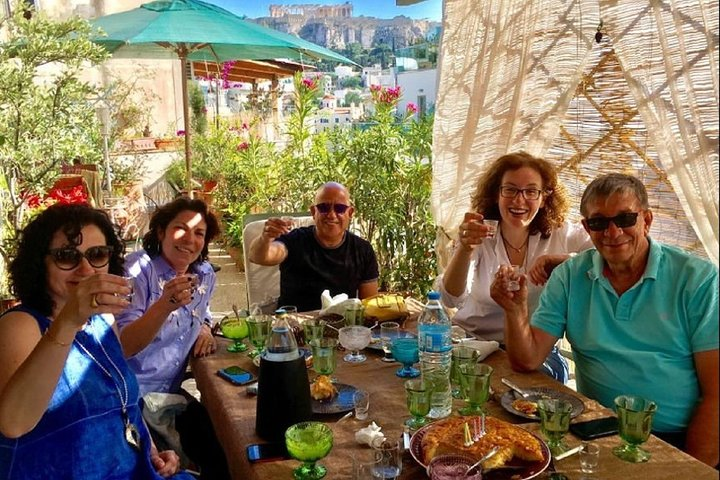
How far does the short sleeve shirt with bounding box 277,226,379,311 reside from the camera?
10.3 ft

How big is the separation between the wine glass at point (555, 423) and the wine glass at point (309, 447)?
21.7 inches

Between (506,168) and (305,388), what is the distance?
1.62 metres

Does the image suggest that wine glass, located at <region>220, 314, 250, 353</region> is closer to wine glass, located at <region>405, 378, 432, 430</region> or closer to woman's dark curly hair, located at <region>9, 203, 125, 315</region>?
woman's dark curly hair, located at <region>9, 203, 125, 315</region>

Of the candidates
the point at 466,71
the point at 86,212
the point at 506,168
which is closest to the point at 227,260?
the point at 466,71

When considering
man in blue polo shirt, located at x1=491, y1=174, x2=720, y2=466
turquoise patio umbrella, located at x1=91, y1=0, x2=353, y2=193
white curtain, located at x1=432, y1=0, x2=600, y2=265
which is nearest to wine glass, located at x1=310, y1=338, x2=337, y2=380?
man in blue polo shirt, located at x1=491, y1=174, x2=720, y2=466

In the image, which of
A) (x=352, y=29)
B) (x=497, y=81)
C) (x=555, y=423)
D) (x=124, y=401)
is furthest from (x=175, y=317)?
(x=352, y=29)

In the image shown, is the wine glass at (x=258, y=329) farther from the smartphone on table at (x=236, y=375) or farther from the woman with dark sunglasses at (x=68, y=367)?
the woman with dark sunglasses at (x=68, y=367)

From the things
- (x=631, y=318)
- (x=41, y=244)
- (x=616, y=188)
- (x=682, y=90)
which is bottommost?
(x=631, y=318)

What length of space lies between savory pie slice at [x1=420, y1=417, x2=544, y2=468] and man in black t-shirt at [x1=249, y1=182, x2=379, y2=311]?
1.71m

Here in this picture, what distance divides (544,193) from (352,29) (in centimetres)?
784

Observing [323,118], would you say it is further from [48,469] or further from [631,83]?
[48,469]

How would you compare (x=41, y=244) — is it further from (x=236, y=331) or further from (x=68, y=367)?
(x=236, y=331)

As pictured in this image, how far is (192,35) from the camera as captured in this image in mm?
4930

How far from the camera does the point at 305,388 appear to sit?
1.60 meters
